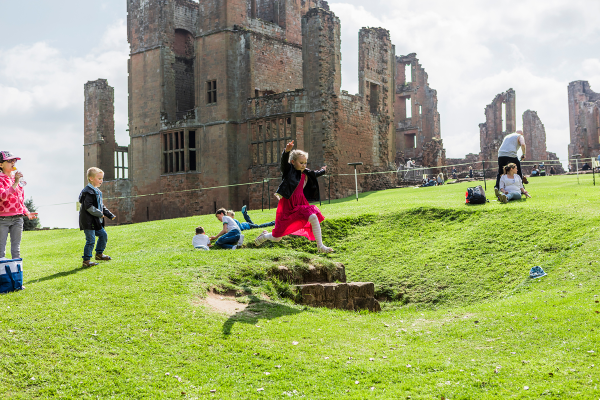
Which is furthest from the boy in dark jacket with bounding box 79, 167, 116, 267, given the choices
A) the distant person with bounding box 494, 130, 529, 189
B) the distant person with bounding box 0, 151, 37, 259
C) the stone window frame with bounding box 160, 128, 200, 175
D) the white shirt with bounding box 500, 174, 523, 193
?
the stone window frame with bounding box 160, 128, 200, 175

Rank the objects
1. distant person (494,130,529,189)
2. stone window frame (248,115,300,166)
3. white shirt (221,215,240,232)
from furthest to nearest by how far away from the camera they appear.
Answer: stone window frame (248,115,300,166) → distant person (494,130,529,189) → white shirt (221,215,240,232)

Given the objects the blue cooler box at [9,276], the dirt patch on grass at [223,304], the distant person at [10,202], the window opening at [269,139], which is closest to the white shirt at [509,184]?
the dirt patch on grass at [223,304]

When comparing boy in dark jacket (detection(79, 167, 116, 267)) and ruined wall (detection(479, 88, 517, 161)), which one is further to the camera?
ruined wall (detection(479, 88, 517, 161))

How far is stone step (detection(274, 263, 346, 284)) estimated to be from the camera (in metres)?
11.2

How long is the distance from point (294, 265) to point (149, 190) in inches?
918

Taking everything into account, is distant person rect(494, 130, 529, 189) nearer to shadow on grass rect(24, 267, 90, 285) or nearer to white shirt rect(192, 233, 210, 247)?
white shirt rect(192, 233, 210, 247)

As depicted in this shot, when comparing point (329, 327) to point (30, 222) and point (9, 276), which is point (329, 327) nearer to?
point (9, 276)

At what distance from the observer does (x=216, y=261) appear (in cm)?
1106

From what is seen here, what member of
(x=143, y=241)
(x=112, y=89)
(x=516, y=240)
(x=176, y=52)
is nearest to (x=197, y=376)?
(x=516, y=240)

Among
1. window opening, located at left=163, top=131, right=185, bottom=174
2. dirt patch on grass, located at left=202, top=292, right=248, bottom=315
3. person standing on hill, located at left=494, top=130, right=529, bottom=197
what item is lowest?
dirt patch on grass, located at left=202, top=292, right=248, bottom=315

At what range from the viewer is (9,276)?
8.74 metres

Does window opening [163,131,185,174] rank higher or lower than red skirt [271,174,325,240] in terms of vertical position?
higher

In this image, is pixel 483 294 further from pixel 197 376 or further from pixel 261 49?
pixel 261 49

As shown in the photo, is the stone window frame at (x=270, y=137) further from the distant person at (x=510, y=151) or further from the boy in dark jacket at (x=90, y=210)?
the boy in dark jacket at (x=90, y=210)
